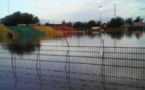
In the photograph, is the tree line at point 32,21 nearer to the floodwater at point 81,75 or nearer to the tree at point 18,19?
the tree at point 18,19

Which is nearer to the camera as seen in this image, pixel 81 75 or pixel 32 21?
pixel 81 75

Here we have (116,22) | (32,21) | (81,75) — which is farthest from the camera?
(116,22)

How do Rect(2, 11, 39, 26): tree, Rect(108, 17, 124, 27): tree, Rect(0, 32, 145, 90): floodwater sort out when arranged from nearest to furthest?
Rect(0, 32, 145, 90): floodwater < Rect(2, 11, 39, 26): tree < Rect(108, 17, 124, 27): tree

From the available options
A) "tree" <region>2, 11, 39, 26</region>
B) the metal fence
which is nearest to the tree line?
"tree" <region>2, 11, 39, 26</region>

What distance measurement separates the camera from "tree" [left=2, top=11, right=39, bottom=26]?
113900 mm

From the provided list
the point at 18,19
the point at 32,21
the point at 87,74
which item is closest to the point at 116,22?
the point at 32,21

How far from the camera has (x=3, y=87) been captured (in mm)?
9328

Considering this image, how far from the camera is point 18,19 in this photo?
383ft

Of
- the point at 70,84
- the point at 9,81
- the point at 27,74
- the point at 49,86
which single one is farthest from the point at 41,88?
the point at 27,74

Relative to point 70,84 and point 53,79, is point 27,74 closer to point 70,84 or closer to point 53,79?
point 53,79

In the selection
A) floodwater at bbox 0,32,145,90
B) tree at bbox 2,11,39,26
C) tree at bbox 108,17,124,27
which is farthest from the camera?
tree at bbox 108,17,124,27

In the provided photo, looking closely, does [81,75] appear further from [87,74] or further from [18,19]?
[18,19]

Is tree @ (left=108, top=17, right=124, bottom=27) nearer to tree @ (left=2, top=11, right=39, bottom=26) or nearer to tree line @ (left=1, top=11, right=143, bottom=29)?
tree line @ (left=1, top=11, right=143, bottom=29)

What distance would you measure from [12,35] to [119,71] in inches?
1776
